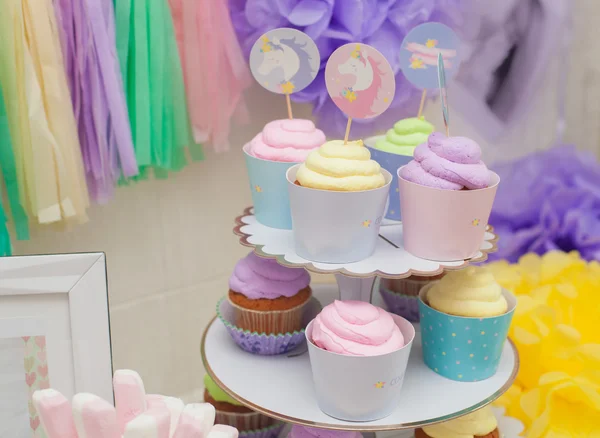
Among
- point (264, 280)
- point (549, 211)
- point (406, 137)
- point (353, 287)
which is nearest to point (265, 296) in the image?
point (264, 280)

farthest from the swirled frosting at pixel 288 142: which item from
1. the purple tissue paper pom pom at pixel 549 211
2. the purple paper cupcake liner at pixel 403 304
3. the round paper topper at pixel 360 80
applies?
the purple tissue paper pom pom at pixel 549 211

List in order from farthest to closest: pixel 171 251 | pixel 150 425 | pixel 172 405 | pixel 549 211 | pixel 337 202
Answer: pixel 549 211
pixel 171 251
pixel 337 202
pixel 172 405
pixel 150 425

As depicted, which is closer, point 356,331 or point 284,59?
point 356,331

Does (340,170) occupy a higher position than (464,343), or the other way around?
(340,170)

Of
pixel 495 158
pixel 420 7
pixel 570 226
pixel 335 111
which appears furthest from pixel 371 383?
pixel 495 158

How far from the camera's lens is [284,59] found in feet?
3.47

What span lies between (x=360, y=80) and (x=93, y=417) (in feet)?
1.76

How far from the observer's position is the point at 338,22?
1244 millimetres

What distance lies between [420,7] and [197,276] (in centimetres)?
71

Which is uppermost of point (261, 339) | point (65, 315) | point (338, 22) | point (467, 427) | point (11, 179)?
point (338, 22)

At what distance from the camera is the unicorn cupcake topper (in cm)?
91

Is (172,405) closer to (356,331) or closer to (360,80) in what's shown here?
(356,331)

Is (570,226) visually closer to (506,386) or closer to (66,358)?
(506,386)

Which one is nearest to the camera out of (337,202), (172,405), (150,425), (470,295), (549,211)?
(150,425)
